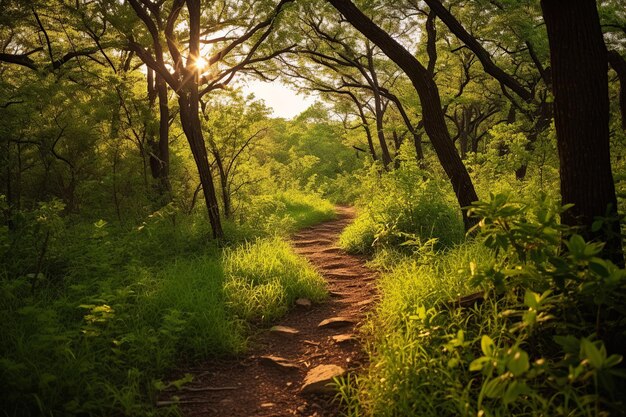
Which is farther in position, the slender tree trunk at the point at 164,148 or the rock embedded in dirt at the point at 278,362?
the slender tree trunk at the point at 164,148

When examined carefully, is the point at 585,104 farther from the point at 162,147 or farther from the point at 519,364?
the point at 162,147

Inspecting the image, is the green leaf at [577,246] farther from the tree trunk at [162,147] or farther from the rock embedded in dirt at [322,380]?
the tree trunk at [162,147]

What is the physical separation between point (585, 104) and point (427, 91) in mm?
3107

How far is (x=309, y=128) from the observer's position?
35156mm

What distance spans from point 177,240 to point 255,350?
3919 mm

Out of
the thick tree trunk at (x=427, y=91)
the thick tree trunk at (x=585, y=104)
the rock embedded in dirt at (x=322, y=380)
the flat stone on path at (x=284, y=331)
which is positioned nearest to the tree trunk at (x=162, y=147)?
the thick tree trunk at (x=427, y=91)

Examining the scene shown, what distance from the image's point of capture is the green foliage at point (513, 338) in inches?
64.7

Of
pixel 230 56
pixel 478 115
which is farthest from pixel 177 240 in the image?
pixel 478 115

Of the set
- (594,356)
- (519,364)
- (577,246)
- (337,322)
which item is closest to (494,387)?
(519,364)

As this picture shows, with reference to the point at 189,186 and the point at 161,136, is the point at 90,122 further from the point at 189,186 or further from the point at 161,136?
the point at 189,186

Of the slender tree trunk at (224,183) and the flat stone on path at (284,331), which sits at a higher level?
the slender tree trunk at (224,183)

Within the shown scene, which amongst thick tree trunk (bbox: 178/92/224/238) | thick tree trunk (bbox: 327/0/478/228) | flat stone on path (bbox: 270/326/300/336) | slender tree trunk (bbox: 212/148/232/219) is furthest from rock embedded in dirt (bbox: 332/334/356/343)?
slender tree trunk (bbox: 212/148/232/219)

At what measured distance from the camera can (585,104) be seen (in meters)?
2.55

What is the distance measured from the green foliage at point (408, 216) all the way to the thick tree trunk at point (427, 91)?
0.70 meters
